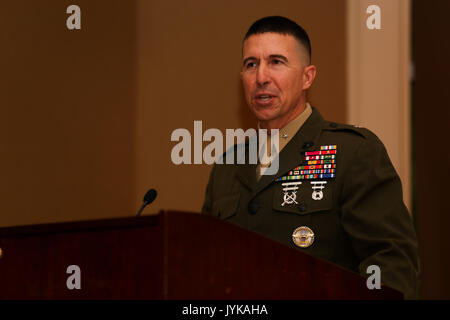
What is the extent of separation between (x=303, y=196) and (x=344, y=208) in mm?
123

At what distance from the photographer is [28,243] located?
1.12 m

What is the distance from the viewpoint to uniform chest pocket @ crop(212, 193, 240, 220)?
176 cm

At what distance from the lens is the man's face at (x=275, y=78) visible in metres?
1.82

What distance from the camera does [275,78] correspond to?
71.6 inches

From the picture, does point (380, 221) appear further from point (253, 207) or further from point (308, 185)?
point (253, 207)

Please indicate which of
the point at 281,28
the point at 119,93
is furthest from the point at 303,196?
the point at 119,93

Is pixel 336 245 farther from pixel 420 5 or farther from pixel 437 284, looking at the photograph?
pixel 420 5

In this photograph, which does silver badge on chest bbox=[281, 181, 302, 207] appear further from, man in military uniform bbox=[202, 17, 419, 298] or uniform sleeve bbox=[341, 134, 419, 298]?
uniform sleeve bbox=[341, 134, 419, 298]

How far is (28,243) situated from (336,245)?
0.78m

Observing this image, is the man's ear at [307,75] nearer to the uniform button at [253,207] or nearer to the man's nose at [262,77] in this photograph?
the man's nose at [262,77]

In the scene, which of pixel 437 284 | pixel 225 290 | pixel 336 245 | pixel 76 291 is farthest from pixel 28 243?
pixel 437 284

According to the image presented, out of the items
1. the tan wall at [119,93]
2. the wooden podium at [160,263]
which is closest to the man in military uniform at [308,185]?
the wooden podium at [160,263]

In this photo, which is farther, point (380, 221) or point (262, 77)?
point (262, 77)

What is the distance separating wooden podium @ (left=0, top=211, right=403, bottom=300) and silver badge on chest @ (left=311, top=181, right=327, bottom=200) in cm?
44
